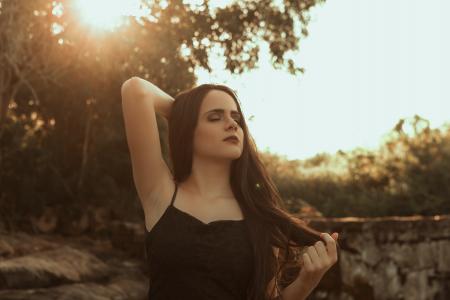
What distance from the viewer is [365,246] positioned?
790cm

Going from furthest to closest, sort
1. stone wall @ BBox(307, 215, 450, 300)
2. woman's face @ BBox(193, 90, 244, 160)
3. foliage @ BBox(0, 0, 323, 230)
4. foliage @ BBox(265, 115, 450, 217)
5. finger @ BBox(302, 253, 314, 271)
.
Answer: foliage @ BBox(265, 115, 450, 217), foliage @ BBox(0, 0, 323, 230), stone wall @ BBox(307, 215, 450, 300), woman's face @ BBox(193, 90, 244, 160), finger @ BBox(302, 253, 314, 271)

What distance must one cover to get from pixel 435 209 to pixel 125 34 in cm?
695

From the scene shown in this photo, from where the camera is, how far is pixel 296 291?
2422mm

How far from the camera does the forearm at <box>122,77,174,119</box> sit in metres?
2.71

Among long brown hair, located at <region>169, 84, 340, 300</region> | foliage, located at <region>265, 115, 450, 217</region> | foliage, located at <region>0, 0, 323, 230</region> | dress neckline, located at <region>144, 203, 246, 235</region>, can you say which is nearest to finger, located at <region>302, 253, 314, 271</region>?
long brown hair, located at <region>169, 84, 340, 300</region>

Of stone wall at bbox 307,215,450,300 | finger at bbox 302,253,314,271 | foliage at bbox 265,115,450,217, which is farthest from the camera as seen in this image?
foliage at bbox 265,115,450,217

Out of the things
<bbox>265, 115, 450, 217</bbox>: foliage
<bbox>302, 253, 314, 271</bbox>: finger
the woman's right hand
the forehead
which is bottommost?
<bbox>302, 253, 314, 271</bbox>: finger

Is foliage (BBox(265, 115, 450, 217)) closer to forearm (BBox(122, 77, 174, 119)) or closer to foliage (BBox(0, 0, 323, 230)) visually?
foliage (BBox(0, 0, 323, 230))

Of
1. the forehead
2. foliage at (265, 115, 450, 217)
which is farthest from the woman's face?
foliage at (265, 115, 450, 217)

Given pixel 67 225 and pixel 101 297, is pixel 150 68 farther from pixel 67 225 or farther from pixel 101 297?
pixel 101 297

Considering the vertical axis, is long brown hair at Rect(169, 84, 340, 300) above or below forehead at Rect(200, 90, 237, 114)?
below

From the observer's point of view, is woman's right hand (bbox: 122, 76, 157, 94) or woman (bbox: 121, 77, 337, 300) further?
woman's right hand (bbox: 122, 76, 157, 94)

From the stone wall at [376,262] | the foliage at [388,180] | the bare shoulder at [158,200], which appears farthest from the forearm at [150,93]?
the foliage at [388,180]

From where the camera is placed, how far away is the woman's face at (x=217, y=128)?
2.62 m
